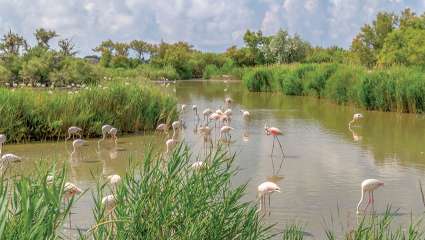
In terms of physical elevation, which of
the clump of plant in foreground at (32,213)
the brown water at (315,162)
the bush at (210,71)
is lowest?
the brown water at (315,162)

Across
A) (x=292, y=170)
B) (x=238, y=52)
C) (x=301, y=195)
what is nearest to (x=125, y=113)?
(x=292, y=170)

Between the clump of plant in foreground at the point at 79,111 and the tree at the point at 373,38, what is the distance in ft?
95.7

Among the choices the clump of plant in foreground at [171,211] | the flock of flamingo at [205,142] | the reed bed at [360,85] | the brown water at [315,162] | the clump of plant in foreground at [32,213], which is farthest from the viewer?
the reed bed at [360,85]

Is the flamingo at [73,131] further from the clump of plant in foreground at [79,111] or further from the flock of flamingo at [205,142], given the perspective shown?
the clump of plant in foreground at [79,111]

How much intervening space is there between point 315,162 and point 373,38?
3417 cm

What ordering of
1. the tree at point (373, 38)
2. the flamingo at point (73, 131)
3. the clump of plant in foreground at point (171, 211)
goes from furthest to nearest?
the tree at point (373, 38), the flamingo at point (73, 131), the clump of plant in foreground at point (171, 211)

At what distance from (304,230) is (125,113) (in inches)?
351

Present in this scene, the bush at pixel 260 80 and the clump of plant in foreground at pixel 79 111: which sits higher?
the bush at pixel 260 80

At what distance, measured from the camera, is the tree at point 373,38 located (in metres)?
42.8

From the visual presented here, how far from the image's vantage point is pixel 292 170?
34.8 feet

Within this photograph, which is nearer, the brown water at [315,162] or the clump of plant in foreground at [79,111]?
the brown water at [315,162]

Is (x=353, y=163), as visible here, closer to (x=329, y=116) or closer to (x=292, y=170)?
(x=292, y=170)

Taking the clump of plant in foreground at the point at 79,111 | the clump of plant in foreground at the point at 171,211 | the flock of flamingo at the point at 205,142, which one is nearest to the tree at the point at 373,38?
the flock of flamingo at the point at 205,142

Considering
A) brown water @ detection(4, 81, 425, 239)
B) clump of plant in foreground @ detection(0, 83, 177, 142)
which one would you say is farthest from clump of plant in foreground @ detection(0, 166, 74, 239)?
clump of plant in foreground @ detection(0, 83, 177, 142)
